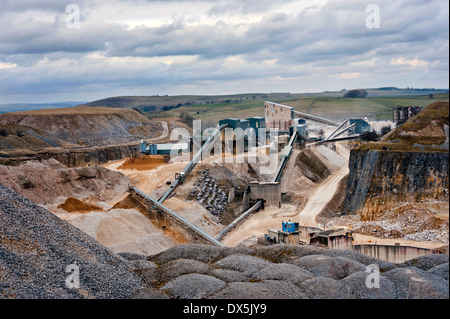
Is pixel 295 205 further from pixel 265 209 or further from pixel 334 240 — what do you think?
pixel 334 240

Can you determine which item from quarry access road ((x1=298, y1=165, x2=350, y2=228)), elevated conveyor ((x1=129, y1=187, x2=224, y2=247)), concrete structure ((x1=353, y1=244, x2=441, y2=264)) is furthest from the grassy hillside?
elevated conveyor ((x1=129, y1=187, x2=224, y2=247))

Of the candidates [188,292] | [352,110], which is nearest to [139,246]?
[188,292]

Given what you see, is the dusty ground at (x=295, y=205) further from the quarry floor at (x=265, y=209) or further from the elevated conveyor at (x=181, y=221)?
the elevated conveyor at (x=181, y=221)

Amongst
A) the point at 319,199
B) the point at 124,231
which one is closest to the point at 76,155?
the point at 319,199

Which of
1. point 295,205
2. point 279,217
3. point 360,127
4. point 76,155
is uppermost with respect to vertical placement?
point 360,127

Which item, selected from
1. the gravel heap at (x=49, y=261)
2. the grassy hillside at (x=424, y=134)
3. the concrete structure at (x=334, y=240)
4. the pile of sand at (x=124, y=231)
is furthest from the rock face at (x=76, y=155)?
the grassy hillside at (x=424, y=134)
